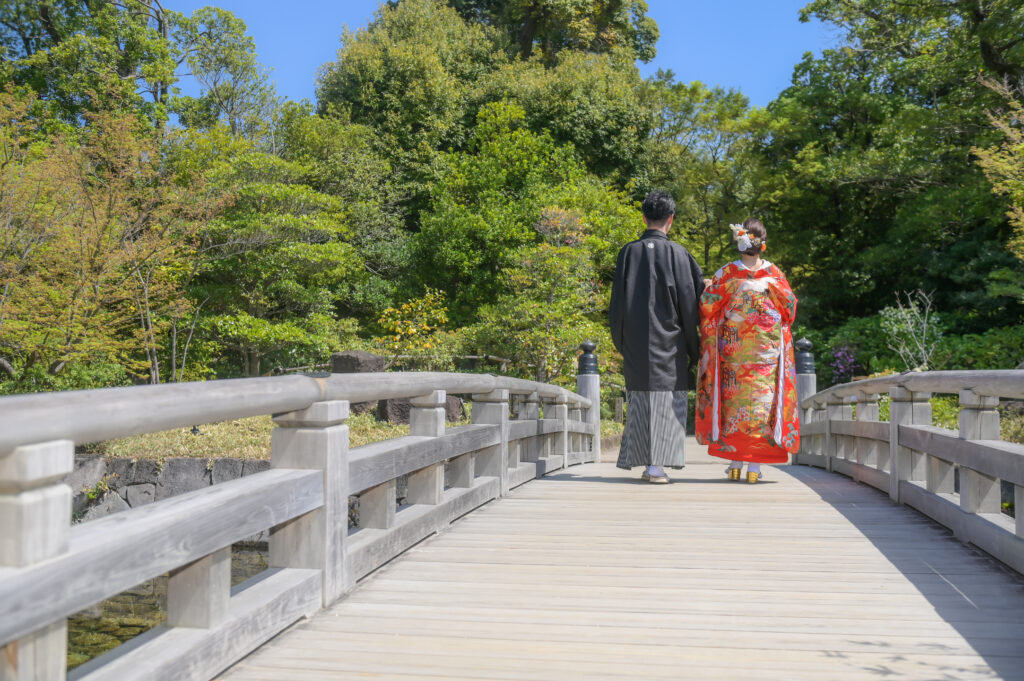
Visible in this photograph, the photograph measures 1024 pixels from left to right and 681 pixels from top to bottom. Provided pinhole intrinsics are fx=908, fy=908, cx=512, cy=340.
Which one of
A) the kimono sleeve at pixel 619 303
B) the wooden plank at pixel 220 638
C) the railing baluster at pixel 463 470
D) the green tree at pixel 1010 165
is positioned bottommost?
the wooden plank at pixel 220 638

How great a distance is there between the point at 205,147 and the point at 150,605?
13697 mm

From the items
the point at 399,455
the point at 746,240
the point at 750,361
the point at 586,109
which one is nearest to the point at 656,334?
the point at 750,361

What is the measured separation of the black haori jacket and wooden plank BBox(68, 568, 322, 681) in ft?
12.2

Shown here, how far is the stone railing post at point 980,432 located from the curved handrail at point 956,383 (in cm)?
7

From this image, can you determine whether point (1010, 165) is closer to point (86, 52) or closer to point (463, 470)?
point (463, 470)

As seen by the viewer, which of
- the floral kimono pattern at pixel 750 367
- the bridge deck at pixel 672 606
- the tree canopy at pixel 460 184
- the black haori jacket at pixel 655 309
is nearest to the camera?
the bridge deck at pixel 672 606

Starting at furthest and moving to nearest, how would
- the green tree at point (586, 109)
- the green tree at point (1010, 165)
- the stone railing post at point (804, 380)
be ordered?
the green tree at point (586, 109) → the green tree at point (1010, 165) → the stone railing post at point (804, 380)

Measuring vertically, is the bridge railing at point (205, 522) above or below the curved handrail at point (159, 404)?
below

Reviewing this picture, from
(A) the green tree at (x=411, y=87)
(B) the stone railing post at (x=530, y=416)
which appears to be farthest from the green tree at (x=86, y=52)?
(B) the stone railing post at (x=530, y=416)

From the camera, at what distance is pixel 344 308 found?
22.8 meters

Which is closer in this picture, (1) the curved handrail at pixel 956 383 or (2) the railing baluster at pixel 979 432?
(1) the curved handrail at pixel 956 383

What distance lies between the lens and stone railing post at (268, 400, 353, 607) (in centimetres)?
267

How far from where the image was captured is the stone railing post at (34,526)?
56.1 inches

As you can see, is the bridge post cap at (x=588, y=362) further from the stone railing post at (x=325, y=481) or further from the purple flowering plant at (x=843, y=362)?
the purple flowering plant at (x=843, y=362)
